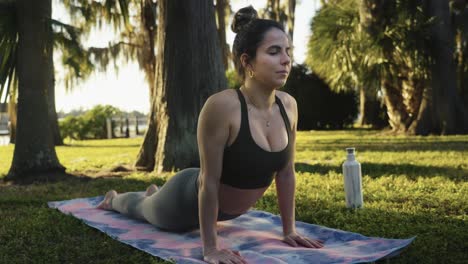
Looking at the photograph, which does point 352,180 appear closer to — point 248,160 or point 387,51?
point 248,160

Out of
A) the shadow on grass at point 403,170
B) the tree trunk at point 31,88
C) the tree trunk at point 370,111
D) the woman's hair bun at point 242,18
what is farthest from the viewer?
the tree trunk at point 370,111

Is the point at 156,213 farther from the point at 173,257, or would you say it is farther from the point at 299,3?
the point at 299,3

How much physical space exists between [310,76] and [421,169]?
13.8 metres

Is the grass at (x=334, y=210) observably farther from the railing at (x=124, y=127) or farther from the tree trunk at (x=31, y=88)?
the railing at (x=124, y=127)

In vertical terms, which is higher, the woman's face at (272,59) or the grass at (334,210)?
the woman's face at (272,59)

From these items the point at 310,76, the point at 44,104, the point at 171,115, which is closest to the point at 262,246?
the point at 171,115

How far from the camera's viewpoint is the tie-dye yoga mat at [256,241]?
2809 millimetres

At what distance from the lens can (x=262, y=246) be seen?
10.2ft

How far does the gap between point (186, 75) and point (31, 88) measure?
2.06 metres

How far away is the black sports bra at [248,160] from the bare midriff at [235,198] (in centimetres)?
4

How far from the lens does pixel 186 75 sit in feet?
24.2

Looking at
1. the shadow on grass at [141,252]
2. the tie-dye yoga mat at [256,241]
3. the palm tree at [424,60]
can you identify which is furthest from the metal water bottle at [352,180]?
the palm tree at [424,60]

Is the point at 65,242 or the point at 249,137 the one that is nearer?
the point at 249,137

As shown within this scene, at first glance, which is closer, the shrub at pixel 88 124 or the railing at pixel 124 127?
the shrub at pixel 88 124
